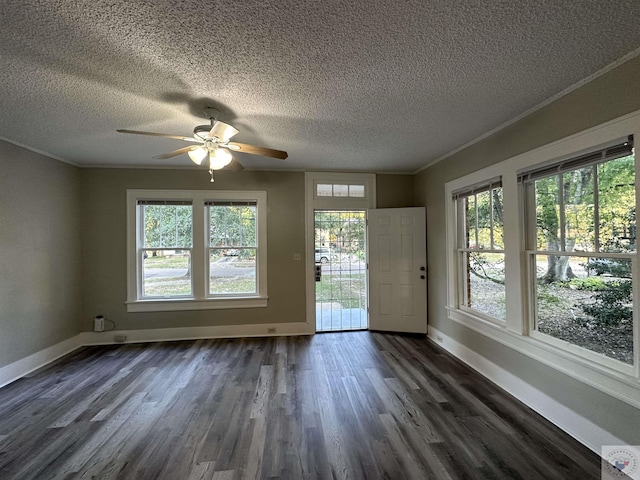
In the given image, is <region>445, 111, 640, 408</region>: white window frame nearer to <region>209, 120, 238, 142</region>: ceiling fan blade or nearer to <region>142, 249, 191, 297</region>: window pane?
<region>209, 120, 238, 142</region>: ceiling fan blade

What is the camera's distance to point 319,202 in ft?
14.0

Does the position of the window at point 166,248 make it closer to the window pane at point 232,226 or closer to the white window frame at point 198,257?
the white window frame at point 198,257

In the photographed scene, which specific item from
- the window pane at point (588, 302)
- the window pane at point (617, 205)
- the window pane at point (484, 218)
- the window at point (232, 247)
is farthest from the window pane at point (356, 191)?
the window pane at point (617, 205)

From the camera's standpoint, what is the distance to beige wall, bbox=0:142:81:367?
9.46 feet

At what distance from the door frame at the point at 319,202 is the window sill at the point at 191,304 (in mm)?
712

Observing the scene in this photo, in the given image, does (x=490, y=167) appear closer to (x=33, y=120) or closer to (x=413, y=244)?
(x=413, y=244)

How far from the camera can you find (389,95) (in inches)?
Result: 83.1

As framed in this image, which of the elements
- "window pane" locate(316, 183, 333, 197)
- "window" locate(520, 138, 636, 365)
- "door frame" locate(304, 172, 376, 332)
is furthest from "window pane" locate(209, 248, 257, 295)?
"window" locate(520, 138, 636, 365)

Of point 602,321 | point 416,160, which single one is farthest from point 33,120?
point 602,321

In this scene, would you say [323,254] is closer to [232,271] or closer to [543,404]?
[232,271]

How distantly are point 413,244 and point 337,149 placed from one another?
1.84 meters

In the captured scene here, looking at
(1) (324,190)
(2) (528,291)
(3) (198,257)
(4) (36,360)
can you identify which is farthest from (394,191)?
(4) (36,360)

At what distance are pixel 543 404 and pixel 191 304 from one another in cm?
403

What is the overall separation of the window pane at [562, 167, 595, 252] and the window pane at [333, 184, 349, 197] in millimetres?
2649
